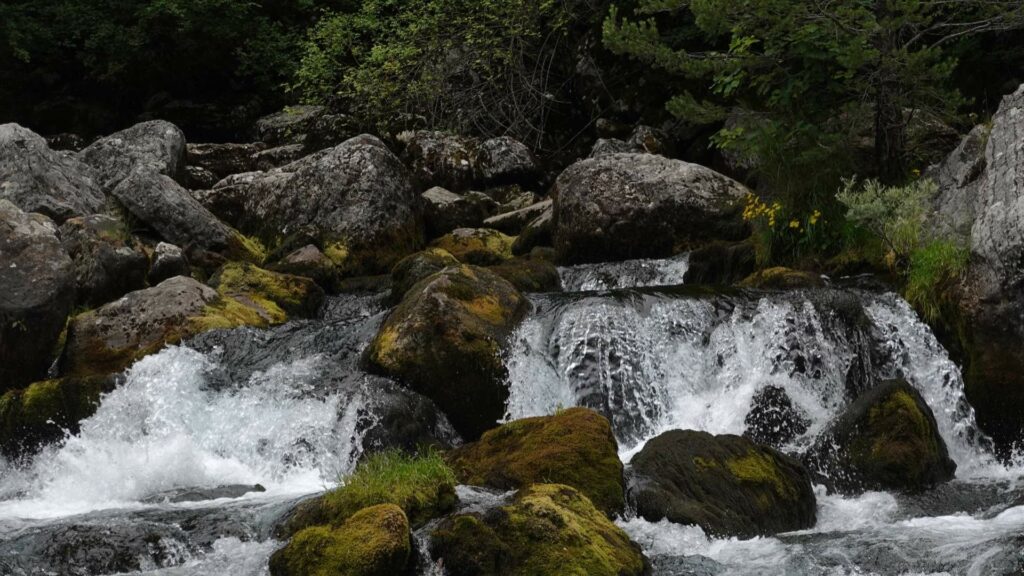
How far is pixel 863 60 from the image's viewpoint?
10906mm

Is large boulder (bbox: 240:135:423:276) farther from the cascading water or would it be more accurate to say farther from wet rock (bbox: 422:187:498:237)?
the cascading water

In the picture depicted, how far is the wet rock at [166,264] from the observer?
45.3 feet

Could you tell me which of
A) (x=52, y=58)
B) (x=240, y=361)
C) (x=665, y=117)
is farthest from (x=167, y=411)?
(x=52, y=58)

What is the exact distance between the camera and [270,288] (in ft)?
45.3

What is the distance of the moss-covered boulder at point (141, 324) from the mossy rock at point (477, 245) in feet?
14.8

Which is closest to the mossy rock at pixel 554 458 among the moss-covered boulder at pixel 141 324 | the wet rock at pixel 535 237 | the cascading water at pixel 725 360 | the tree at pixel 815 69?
the cascading water at pixel 725 360

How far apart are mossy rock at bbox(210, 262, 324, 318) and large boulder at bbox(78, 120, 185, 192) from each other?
5.14 metres

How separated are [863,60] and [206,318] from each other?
25.8 ft

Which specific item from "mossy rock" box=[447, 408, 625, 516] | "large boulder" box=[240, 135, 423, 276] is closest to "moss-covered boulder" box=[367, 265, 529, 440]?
"mossy rock" box=[447, 408, 625, 516]

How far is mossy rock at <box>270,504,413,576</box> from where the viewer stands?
19.2ft

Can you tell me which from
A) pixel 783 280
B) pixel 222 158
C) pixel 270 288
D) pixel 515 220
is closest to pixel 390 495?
pixel 783 280

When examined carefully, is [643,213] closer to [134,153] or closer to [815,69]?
[815,69]

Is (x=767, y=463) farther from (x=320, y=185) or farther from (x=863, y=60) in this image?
(x=320, y=185)

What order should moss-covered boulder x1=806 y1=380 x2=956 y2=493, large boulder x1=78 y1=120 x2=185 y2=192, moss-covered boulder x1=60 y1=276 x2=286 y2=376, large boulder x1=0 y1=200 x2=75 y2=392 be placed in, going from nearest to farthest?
moss-covered boulder x1=806 y1=380 x2=956 y2=493 < large boulder x1=0 y1=200 x2=75 y2=392 < moss-covered boulder x1=60 y1=276 x2=286 y2=376 < large boulder x1=78 y1=120 x2=185 y2=192
